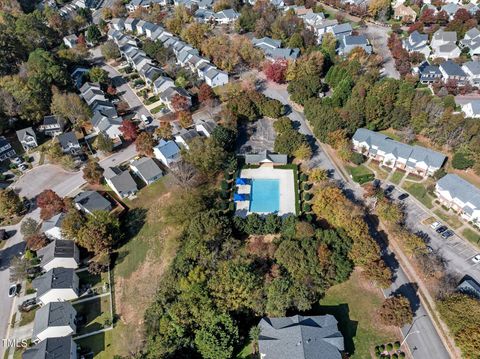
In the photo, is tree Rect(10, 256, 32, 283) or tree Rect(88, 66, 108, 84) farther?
tree Rect(88, 66, 108, 84)

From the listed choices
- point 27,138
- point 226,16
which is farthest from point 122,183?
point 226,16

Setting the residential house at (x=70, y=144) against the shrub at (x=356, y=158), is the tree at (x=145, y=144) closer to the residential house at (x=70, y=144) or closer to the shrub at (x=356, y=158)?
the residential house at (x=70, y=144)

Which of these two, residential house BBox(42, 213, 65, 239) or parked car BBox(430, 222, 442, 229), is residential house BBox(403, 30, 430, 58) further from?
residential house BBox(42, 213, 65, 239)

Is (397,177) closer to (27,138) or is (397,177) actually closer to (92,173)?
(92,173)

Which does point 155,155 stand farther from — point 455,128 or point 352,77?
point 455,128

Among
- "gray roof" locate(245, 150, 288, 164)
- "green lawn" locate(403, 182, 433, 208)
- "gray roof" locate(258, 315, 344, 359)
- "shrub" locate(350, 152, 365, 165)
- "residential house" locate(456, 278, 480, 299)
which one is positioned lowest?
"gray roof" locate(258, 315, 344, 359)

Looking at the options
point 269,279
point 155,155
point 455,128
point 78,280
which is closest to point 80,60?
point 155,155

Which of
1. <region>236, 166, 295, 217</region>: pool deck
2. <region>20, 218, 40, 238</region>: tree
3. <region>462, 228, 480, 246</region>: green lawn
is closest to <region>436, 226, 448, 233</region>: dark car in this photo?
<region>462, 228, 480, 246</region>: green lawn
